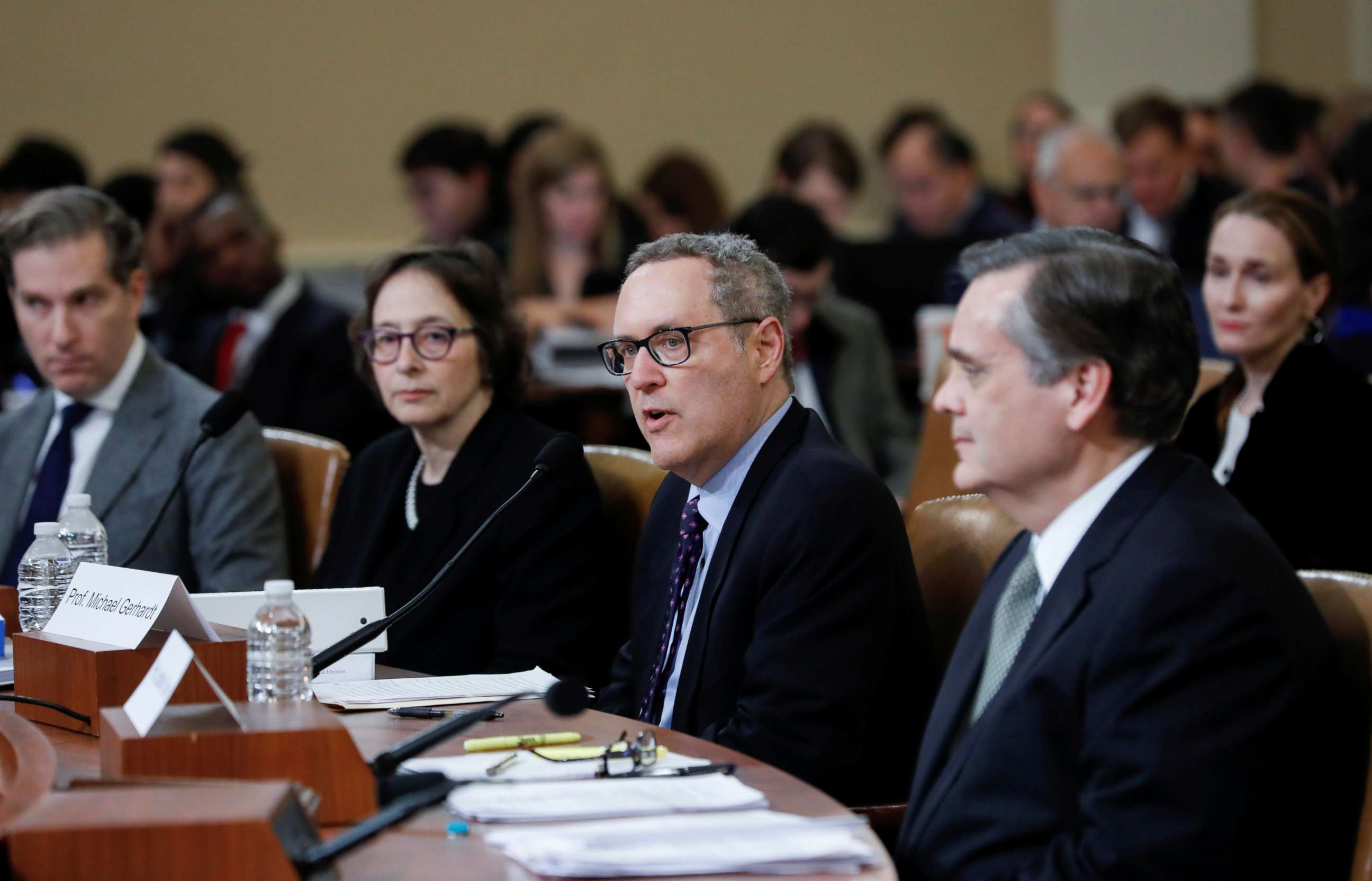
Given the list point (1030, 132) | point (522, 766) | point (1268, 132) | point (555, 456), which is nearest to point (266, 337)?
point (555, 456)

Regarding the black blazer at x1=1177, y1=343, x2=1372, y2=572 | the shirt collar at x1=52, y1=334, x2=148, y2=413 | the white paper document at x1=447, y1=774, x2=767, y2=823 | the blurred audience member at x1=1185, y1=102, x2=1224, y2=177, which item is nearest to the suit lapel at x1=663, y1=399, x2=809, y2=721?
the white paper document at x1=447, y1=774, x2=767, y2=823

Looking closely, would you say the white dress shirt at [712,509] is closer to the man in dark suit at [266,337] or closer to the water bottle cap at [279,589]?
the water bottle cap at [279,589]

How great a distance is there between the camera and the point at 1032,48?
30.1 feet

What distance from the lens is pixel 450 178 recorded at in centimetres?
646

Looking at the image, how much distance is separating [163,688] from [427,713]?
46 centimetres

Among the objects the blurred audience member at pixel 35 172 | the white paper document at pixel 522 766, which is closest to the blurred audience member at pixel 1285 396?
the white paper document at pixel 522 766

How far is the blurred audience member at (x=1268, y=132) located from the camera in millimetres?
6398

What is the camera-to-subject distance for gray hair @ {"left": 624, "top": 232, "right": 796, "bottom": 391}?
2.24m

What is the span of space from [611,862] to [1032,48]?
8.54m

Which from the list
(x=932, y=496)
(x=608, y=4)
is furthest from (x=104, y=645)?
(x=608, y=4)

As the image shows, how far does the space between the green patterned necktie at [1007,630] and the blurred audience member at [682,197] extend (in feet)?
16.5

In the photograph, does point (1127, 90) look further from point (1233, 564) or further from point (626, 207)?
point (1233, 564)

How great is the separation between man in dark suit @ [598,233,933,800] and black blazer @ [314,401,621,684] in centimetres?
24

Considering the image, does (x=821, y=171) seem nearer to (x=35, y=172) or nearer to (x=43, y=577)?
(x=35, y=172)
